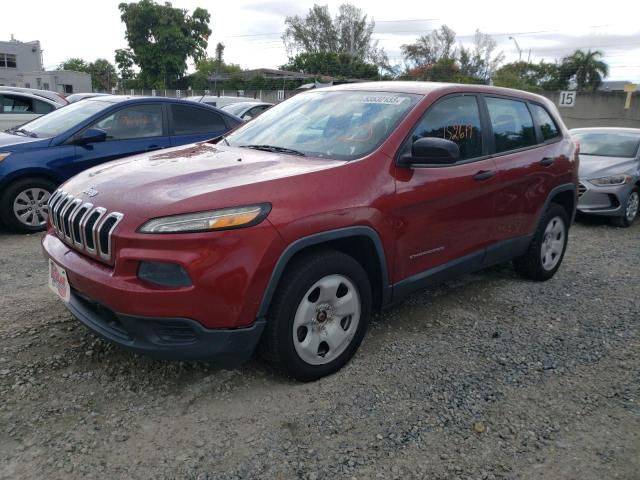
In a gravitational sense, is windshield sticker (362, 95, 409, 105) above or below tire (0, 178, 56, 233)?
above

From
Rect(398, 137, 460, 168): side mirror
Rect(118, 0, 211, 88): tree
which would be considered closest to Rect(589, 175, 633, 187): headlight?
Rect(398, 137, 460, 168): side mirror

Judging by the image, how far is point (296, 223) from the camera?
271cm

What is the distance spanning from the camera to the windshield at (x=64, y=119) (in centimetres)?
621

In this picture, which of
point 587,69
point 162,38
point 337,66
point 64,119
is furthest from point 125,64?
point 64,119

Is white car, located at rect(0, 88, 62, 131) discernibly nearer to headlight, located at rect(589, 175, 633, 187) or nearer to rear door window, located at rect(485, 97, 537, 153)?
rear door window, located at rect(485, 97, 537, 153)

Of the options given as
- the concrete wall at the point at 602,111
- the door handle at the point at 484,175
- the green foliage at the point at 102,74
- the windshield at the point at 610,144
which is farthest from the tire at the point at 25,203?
the green foliage at the point at 102,74

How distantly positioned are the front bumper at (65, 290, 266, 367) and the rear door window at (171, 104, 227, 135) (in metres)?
4.45

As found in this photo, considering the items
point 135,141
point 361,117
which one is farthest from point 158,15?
point 361,117

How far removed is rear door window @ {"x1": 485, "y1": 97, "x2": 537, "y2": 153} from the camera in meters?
4.17

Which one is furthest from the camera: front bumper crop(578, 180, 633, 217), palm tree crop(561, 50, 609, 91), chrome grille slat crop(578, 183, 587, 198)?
palm tree crop(561, 50, 609, 91)

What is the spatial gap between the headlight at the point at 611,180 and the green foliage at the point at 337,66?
1651 inches

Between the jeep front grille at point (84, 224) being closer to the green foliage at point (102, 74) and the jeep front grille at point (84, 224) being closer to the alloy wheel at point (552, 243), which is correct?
the alloy wheel at point (552, 243)

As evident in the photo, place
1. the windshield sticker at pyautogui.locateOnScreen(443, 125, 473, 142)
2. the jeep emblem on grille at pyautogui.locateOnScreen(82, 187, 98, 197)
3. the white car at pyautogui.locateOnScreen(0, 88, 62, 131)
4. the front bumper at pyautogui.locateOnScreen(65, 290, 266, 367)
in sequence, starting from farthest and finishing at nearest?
the white car at pyautogui.locateOnScreen(0, 88, 62, 131) → the windshield sticker at pyautogui.locateOnScreen(443, 125, 473, 142) → the jeep emblem on grille at pyautogui.locateOnScreen(82, 187, 98, 197) → the front bumper at pyautogui.locateOnScreen(65, 290, 266, 367)

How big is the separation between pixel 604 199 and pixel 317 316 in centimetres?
633
